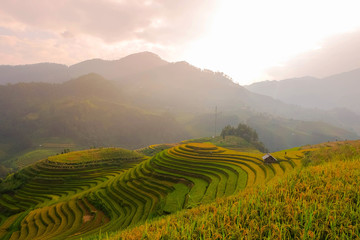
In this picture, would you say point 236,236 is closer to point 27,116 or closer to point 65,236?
point 65,236

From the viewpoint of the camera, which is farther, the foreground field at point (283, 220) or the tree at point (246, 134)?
the tree at point (246, 134)

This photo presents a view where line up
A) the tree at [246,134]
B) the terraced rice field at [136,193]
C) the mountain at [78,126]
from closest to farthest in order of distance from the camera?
the terraced rice field at [136,193] < the tree at [246,134] < the mountain at [78,126]

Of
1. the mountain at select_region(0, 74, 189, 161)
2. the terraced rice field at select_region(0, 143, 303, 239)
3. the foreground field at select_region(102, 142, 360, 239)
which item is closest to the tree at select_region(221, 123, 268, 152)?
the terraced rice field at select_region(0, 143, 303, 239)

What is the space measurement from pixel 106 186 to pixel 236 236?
33940mm

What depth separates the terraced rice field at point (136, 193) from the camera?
811 inches

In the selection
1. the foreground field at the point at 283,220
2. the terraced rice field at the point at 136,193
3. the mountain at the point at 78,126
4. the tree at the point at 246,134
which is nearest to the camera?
the foreground field at the point at 283,220

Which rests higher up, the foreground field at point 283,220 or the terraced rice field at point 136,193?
the foreground field at point 283,220

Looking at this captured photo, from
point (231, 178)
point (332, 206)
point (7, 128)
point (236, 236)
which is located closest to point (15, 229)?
point (231, 178)

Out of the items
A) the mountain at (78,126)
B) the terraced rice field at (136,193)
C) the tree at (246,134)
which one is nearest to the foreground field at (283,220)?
the terraced rice field at (136,193)

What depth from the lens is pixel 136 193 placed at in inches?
1065

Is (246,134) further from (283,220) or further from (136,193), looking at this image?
(283,220)

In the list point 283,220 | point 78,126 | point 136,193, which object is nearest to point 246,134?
point 136,193

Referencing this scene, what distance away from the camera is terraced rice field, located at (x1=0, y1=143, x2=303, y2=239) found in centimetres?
2059

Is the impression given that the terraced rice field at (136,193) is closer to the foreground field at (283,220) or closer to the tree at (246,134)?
the foreground field at (283,220)
